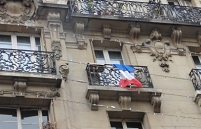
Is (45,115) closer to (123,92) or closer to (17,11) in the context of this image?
(123,92)

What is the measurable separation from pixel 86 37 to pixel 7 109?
3.64 meters

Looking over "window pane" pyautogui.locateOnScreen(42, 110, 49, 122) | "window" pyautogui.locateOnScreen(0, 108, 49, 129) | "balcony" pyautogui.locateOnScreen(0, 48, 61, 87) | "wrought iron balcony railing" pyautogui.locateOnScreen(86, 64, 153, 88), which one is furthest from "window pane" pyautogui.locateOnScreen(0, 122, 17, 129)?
"wrought iron balcony railing" pyautogui.locateOnScreen(86, 64, 153, 88)

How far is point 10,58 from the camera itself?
497 inches

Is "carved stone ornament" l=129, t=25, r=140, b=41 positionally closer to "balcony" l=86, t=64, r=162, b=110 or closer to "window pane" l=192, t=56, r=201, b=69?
"balcony" l=86, t=64, r=162, b=110

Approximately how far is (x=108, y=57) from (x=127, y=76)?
5.21 feet

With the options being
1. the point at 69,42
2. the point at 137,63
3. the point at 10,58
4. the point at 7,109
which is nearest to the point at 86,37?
the point at 69,42

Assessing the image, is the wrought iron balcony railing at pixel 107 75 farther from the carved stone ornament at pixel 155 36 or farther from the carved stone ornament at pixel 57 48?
the carved stone ornament at pixel 155 36

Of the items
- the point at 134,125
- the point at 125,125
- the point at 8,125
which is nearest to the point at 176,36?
the point at 134,125

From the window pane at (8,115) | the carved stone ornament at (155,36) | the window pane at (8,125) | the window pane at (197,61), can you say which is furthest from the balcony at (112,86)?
the window pane at (197,61)

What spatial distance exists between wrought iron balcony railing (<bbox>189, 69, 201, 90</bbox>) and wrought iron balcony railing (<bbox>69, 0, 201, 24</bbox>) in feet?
7.01

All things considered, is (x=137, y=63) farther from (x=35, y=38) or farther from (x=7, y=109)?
(x=7, y=109)

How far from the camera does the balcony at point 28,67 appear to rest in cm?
1190

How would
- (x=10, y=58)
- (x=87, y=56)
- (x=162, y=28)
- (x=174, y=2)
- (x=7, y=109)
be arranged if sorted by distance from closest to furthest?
(x=7, y=109), (x=10, y=58), (x=87, y=56), (x=162, y=28), (x=174, y=2)

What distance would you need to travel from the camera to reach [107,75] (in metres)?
13.1
